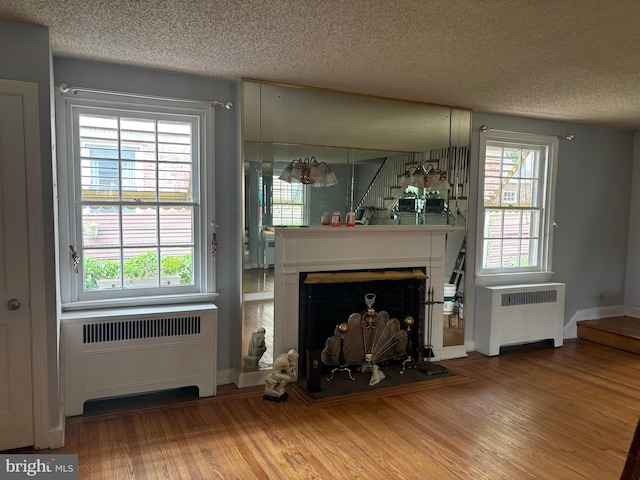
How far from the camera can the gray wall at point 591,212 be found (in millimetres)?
5121

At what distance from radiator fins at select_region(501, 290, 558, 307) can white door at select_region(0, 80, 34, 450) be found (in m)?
4.06

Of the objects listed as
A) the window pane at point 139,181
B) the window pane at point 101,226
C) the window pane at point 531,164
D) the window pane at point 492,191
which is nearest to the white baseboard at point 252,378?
the window pane at point 101,226

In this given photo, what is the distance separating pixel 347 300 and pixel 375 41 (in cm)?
217

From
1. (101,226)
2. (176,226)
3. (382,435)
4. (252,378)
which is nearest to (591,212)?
(382,435)

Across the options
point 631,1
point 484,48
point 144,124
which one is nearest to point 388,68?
point 484,48

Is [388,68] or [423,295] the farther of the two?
A: [423,295]

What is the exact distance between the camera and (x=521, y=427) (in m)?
3.11

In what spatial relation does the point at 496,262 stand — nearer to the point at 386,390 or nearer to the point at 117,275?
the point at 386,390

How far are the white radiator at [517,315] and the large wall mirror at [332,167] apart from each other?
881 millimetres

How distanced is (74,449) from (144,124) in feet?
7.26

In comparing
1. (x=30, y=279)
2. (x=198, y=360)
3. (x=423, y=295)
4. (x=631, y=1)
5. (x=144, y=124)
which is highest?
(x=631, y=1)

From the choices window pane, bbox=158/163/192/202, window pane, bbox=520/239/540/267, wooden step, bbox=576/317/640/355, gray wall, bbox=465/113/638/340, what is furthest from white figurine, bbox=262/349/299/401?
wooden step, bbox=576/317/640/355

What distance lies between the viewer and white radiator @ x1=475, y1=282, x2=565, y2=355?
4.61 metres

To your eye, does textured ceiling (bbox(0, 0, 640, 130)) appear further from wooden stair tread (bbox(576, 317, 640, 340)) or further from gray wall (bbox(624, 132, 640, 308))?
wooden stair tread (bbox(576, 317, 640, 340))
